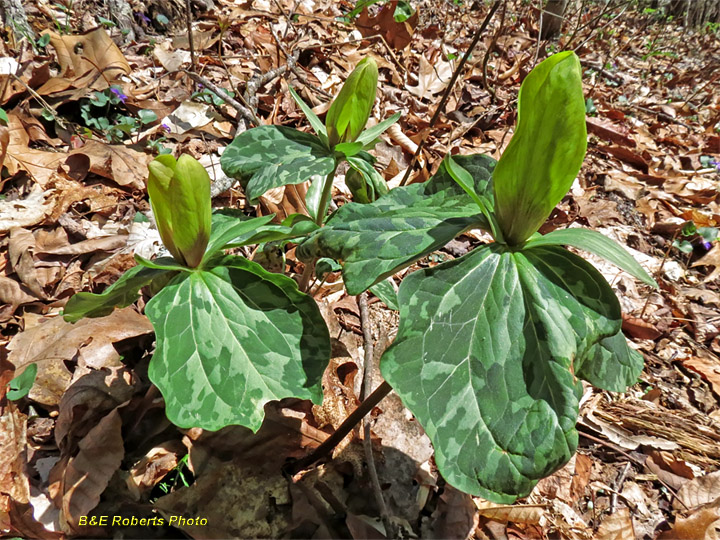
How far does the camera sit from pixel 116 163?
2271 millimetres

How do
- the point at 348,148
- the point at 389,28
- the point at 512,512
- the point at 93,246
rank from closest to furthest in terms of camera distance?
1. the point at 348,148
2. the point at 512,512
3. the point at 93,246
4. the point at 389,28

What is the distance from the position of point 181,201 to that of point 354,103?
2.10ft

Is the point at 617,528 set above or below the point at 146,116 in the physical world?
below

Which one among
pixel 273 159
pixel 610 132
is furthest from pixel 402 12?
pixel 273 159

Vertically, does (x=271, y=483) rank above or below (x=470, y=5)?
below

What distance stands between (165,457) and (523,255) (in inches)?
48.2

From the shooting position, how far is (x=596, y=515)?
1660 millimetres

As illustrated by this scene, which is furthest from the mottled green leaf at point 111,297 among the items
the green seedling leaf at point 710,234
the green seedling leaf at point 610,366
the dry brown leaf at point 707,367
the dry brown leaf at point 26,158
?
the green seedling leaf at point 710,234

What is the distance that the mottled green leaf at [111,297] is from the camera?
3.46 ft

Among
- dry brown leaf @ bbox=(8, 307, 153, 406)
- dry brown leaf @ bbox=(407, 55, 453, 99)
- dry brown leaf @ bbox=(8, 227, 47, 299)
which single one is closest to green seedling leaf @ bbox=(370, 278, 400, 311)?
dry brown leaf @ bbox=(8, 307, 153, 406)

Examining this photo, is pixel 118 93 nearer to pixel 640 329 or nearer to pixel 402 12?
pixel 402 12

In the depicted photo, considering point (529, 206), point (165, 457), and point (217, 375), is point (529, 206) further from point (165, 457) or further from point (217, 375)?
point (165, 457)

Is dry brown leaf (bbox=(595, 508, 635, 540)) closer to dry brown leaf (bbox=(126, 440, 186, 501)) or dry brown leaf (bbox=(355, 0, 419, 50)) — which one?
dry brown leaf (bbox=(126, 440, 186, 501))

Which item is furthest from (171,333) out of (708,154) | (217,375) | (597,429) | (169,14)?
(708,154)
